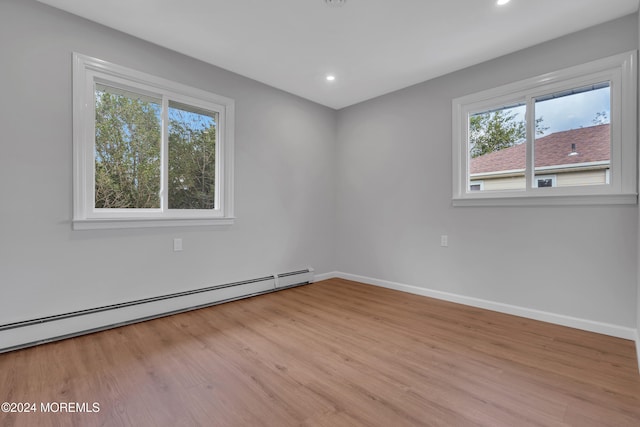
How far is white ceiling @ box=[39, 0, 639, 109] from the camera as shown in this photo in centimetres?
236

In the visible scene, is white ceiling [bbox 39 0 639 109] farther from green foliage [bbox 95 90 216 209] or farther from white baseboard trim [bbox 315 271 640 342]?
white baseboard trim [bbox 315 271 640 342]

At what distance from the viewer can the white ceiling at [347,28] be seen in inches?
92.8

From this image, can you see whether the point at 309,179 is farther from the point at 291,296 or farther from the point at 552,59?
the point at 552,59

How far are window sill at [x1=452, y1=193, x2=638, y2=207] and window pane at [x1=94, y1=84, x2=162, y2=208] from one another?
10.9ft

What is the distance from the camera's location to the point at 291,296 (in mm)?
3695

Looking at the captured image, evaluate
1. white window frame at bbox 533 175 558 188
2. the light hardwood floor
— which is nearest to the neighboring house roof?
white window frame at bbox 533 175 558 188

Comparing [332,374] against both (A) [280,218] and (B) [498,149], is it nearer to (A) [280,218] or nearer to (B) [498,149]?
(A) [280,218]

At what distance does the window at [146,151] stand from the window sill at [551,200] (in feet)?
9.10

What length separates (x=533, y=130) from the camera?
2.94 meters

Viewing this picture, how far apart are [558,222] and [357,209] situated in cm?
240

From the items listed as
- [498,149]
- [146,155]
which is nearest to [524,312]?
[498,149]

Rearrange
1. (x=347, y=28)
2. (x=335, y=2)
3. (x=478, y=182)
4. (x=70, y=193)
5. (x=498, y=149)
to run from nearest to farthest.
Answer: (x=335, y=2)
(x=70, y=193)
(x=347, y=28)
(x=498, y=149)
(x=478, y=182)

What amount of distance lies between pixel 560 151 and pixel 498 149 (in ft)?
1.78

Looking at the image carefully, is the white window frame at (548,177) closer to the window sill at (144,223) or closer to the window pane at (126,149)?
the window sill at (144,223)
